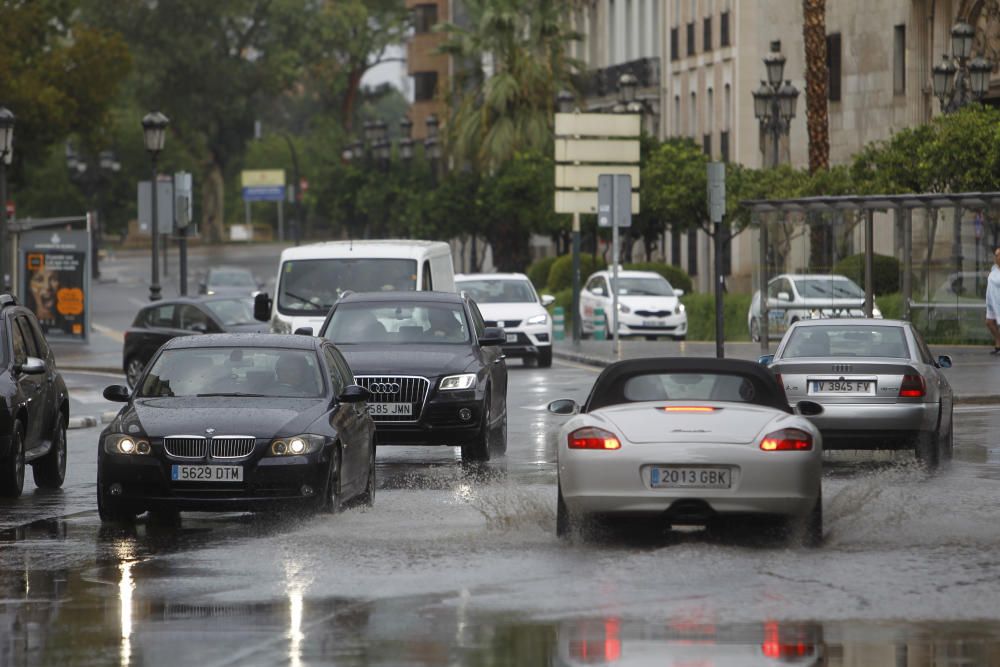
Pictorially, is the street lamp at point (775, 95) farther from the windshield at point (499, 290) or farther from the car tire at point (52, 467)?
the car tire at point (52, 467)

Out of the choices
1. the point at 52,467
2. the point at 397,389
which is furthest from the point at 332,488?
the point at 397,389

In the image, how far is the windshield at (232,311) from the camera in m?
36.1

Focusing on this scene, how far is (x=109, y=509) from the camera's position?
15219 millimetres

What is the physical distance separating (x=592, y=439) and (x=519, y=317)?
82.1 ft

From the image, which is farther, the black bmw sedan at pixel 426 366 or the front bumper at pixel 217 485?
the black bmw sedan at pixel 426 366

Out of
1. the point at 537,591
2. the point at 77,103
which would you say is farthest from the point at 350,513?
the point at 77,103

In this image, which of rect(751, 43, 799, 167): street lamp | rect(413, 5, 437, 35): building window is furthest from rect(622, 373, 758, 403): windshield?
rect(413, 5, 437, 35): building window

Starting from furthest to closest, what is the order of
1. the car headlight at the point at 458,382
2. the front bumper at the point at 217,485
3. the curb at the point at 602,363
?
the curb at the point at 602,363 < the car headlight at the point at 458,382 < the front bumper at the point at 217,485

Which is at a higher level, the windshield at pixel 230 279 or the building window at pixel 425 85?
the building window at pixel 425 85

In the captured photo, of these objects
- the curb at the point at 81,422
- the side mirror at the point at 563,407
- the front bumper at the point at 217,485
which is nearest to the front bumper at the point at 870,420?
the side mirror at the point at 563,407

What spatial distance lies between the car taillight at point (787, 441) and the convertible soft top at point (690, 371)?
1.86 ft

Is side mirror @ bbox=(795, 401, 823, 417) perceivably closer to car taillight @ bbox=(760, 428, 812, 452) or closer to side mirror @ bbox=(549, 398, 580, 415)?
side mirror @ bbox=(549, 398, 580, 415)

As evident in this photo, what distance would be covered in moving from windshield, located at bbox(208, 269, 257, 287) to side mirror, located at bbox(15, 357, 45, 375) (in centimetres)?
6154

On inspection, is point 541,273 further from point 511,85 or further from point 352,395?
point 352,395
